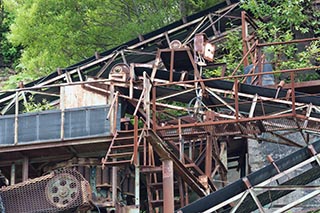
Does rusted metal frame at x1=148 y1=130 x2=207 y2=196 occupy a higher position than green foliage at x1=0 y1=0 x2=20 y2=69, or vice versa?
green foliage at x1=0 y1=0 x2=20 y2=69

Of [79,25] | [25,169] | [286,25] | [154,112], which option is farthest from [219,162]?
[79,25]

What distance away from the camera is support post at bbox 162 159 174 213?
18672 millimetres

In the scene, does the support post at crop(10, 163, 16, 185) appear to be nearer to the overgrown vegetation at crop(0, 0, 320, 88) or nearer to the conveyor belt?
the conveyor belt

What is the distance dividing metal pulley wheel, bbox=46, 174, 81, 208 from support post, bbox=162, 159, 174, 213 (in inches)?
107

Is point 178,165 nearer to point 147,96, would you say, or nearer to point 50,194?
point 147,96

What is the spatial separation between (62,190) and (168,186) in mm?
3411

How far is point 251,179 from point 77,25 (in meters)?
15.5

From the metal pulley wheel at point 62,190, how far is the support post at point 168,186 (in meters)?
2.73

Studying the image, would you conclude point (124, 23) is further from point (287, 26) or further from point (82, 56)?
point (287, 26)

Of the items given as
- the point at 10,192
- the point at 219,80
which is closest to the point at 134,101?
the point at 219,80

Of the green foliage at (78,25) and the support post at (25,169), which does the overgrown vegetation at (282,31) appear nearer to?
the green foliage at (78,25)

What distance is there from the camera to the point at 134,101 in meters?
22.0

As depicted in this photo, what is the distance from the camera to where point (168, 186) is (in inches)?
737

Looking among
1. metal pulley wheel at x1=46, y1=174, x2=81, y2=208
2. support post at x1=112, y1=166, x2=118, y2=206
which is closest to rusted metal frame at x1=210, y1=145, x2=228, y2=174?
support post at x1=112, y1=166, x2=118, y2=206
